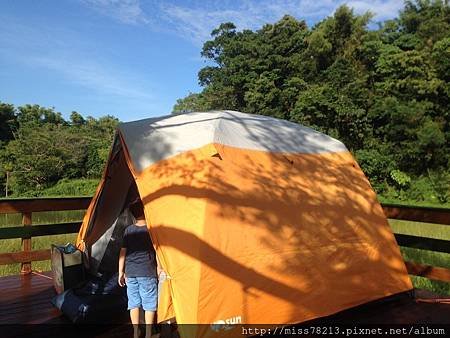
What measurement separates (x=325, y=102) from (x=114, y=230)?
22579 millimetres

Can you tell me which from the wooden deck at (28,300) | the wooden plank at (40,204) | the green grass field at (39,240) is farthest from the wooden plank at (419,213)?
the green grass field at (39,240)

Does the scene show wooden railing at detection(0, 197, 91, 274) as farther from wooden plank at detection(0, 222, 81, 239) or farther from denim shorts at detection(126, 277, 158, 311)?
denim shorts at detection(126, 277, 158, 311)

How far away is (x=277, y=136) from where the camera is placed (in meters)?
4.86

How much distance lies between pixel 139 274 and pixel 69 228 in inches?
113

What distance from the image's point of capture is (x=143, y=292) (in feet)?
12.6

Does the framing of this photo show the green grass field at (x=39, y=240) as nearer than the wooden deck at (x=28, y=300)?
No

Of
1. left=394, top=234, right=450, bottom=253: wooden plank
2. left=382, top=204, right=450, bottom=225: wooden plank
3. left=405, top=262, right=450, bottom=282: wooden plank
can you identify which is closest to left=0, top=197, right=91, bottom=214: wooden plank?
left=382, top=204, right=450, bottom=225: wooden plank

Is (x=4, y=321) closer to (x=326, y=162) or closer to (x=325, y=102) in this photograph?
(x=326, y=162)

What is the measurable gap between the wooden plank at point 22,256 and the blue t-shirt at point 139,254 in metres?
2.65

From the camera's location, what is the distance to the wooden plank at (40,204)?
568 cm

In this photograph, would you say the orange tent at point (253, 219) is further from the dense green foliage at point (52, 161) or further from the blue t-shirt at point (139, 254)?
the dense green foliage at point (52, 161)

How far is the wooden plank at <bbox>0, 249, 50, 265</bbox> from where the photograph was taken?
18.6 ft

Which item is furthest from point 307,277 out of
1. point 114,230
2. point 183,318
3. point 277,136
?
point 114,230

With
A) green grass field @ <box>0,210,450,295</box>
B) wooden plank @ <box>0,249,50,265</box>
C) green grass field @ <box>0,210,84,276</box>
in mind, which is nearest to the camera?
wooden plank @ <box>0,249,50,265</box>
